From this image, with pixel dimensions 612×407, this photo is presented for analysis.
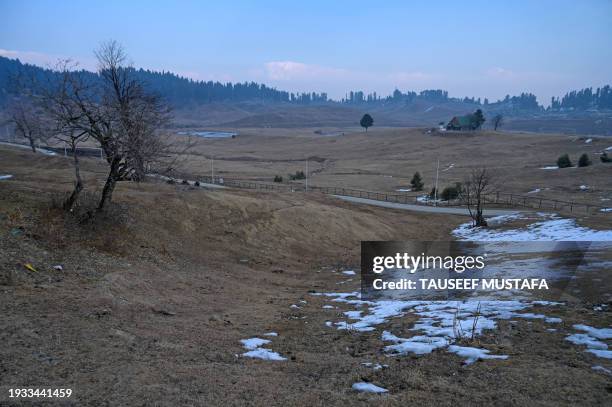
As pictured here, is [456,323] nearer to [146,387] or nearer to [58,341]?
[146,387]

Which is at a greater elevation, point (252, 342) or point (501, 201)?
point (252, 342)

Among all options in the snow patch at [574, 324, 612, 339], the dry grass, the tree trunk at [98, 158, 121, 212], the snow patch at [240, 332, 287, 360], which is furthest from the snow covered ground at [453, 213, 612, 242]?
the tree trunk at [98, 158, 121, 212]

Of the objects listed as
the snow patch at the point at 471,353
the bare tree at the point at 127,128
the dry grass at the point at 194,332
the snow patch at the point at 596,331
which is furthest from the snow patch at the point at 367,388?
the bare tree at the point at 127,128

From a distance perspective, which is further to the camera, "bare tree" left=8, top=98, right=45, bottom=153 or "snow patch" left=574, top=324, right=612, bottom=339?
"bare tree" left=8, top=98, right=45, bottom=153

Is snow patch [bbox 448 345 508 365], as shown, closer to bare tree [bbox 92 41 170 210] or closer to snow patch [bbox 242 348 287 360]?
snow patch [bbox 242 348 287 360]

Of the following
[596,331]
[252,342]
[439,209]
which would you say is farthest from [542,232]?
[252,342]

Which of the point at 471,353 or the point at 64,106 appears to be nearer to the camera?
the point at 471,353

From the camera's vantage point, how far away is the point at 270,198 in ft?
105

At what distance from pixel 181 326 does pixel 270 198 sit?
864 inches

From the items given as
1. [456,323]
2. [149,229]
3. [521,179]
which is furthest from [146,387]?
[521,179]

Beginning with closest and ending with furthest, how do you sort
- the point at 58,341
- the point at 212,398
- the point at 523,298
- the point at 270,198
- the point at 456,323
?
1. the point at 212,398
2. the point at 58,341
3. the point at 456,323
4. the point at 523,298
5. the point at 270,198

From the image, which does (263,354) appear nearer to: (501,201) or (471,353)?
(471,353)

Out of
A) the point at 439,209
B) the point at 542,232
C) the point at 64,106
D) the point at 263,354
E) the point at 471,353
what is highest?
the point at 64,106

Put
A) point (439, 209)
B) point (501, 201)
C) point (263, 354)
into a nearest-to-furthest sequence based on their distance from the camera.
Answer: point (263, 354), point (439, 209), point (501, 201)
